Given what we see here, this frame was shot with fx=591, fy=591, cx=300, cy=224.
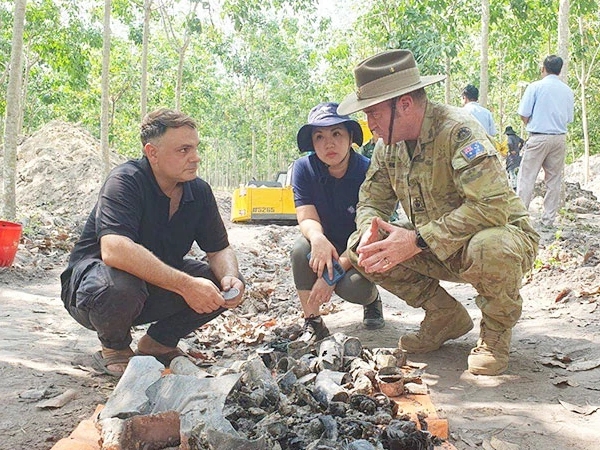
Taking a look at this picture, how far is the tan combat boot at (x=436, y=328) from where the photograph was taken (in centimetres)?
341

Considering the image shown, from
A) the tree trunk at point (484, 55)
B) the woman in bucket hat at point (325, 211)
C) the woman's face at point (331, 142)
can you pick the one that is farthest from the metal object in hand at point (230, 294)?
the tree trunk at point (484, 55)

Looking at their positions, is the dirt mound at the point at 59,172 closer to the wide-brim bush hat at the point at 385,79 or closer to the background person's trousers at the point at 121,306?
the background person's trousers at the point at 121,306

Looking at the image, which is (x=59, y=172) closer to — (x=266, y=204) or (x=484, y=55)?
(x=266, y=204)

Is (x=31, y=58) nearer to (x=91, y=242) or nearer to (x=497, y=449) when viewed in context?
(x=91, y=242)

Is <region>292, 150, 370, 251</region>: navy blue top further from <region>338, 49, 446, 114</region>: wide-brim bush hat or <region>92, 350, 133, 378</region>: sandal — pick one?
<region>92, 350, 133, 378</region>: sandal

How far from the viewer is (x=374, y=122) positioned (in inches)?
121

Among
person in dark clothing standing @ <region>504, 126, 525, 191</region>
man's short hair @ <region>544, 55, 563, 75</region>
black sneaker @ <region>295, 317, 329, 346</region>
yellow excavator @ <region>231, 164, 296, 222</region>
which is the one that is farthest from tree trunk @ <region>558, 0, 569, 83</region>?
yellow excavator @ <region>231, 164, 296, 222</region>

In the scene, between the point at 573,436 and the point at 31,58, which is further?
the point at 31,58

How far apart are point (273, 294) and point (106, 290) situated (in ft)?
9.89

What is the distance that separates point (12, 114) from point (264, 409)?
6.87 metres

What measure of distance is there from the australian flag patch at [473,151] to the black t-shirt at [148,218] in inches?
56.3

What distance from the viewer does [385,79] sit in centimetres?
303

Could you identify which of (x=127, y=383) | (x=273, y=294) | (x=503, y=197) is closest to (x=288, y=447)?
(x=127, y=383)

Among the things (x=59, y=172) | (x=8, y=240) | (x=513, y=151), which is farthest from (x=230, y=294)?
(x=59, y=172)
